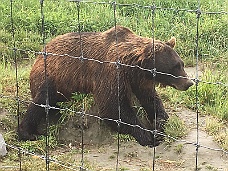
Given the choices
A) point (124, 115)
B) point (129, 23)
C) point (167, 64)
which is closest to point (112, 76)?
point (124, 115)

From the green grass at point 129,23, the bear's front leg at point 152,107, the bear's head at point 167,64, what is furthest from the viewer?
the green grass at point 129,23

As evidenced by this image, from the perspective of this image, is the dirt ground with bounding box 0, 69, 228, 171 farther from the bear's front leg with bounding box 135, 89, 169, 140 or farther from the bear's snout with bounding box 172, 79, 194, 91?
the bear's snout with bounding box 172, 79, 194, 91

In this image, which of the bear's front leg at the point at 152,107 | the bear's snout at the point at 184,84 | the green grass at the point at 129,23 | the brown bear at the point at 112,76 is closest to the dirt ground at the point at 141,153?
the brown bear at the point at 112,76

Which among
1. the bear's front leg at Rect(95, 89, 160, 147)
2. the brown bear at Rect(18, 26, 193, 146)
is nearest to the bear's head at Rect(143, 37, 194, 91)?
the brown bear at Rect(18, 26, 193, 146)

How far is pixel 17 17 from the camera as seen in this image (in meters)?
8.57

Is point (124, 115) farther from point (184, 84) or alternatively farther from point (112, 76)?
point (184, 84)

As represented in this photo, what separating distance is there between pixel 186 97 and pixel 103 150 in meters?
1.37

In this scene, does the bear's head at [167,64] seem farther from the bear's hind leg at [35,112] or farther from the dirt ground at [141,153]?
the bear's hind leg at [35,112]

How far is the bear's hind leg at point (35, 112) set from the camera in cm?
566

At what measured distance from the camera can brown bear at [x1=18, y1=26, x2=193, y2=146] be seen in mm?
5281

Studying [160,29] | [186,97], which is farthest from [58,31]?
[186,97]

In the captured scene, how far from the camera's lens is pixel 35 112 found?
18.6 feet

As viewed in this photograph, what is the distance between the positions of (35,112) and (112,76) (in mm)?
944

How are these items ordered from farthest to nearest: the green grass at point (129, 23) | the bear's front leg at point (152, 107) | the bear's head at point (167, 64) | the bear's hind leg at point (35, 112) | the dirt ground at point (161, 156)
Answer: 1. the green grass at point (129, 23)
2. the bear's hind leg at point (35, 112)
3. the bear's front leg at point (152, 107)
4. the bear's head at point (167, 64)
5. the dirt ground at point (161, 156)
